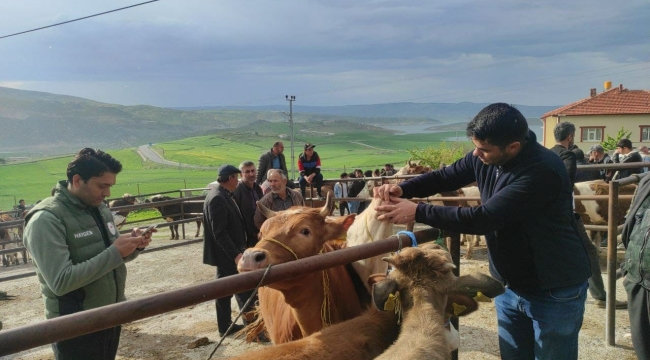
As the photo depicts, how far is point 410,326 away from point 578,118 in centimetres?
5083

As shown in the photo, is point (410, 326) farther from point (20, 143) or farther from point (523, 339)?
point (20, 143)

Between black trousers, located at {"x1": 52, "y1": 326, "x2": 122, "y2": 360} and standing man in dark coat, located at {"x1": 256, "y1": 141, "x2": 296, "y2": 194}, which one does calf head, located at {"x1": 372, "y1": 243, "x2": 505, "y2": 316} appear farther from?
standing man in dark coat, located at {"x1": 256, "y1": 141, "x2": 296, "y2": 194}

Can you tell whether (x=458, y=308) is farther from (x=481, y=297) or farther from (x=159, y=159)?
(x=159, y=159)

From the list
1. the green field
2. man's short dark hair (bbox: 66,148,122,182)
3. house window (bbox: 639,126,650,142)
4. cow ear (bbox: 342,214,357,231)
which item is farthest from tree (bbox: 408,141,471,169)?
man's short dark hair (bbox: 66,148,122,182)

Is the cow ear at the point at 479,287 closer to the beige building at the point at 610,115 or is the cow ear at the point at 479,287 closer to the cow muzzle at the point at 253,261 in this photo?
the cow muzzle at the point at 253,261

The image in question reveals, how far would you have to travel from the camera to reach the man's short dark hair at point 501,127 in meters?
2.35

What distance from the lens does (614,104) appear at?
1784 inches

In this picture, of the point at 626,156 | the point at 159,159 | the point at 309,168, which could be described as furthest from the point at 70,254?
the point at 159,159

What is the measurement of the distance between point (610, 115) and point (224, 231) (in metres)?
49.0

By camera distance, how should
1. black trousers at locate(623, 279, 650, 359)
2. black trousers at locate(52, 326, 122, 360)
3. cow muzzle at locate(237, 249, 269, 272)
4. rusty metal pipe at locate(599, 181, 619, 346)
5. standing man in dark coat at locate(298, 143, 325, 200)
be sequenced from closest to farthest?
cow muzzle at locate(237, 249, 269, 272)
black trousers at locate(623, 279, 650, 359)
black trousers at locate(52, 326, 122, 360)
rusty metal pipe at locate(599, 181, 619, 346)
standing man in dark coat at locate(298, 143, 325, 200)

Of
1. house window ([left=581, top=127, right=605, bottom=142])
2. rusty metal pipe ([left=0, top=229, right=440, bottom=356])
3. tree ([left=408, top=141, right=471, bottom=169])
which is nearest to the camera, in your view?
rusty metal pipe ([left=0, top=229, right=440, bottom=356])

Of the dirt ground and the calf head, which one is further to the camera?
the dirt ground

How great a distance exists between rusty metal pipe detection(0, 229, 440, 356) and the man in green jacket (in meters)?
1.39

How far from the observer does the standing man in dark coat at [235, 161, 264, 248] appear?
6336 mm
